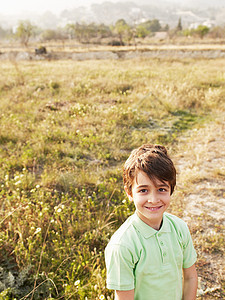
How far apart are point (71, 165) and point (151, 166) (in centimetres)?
357

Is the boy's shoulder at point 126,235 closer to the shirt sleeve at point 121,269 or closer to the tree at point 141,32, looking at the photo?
the shirt sleeve at point 121,269

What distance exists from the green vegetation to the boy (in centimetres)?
82

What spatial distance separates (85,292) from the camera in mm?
2346

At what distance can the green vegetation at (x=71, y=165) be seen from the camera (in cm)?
262

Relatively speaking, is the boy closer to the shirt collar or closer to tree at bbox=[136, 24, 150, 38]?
the shirt collar

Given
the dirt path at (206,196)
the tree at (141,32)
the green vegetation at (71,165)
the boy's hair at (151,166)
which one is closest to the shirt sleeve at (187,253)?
the boy's hair at (151,166)

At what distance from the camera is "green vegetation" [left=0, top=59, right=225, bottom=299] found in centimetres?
262

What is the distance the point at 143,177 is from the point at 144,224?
0.29 meters

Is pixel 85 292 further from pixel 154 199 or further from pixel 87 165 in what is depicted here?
pixel 87 165

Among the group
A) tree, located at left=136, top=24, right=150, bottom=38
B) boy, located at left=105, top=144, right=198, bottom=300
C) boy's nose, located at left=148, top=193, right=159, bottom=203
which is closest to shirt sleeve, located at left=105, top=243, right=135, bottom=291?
boy, located at left=105, top=144, right=198, bottom=300

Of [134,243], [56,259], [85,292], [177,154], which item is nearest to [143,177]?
[134,243]

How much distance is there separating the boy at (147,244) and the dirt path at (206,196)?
49.7 inches

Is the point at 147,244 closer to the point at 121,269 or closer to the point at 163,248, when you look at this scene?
the point at 163,248

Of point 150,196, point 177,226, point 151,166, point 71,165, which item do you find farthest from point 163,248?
point 71,165
